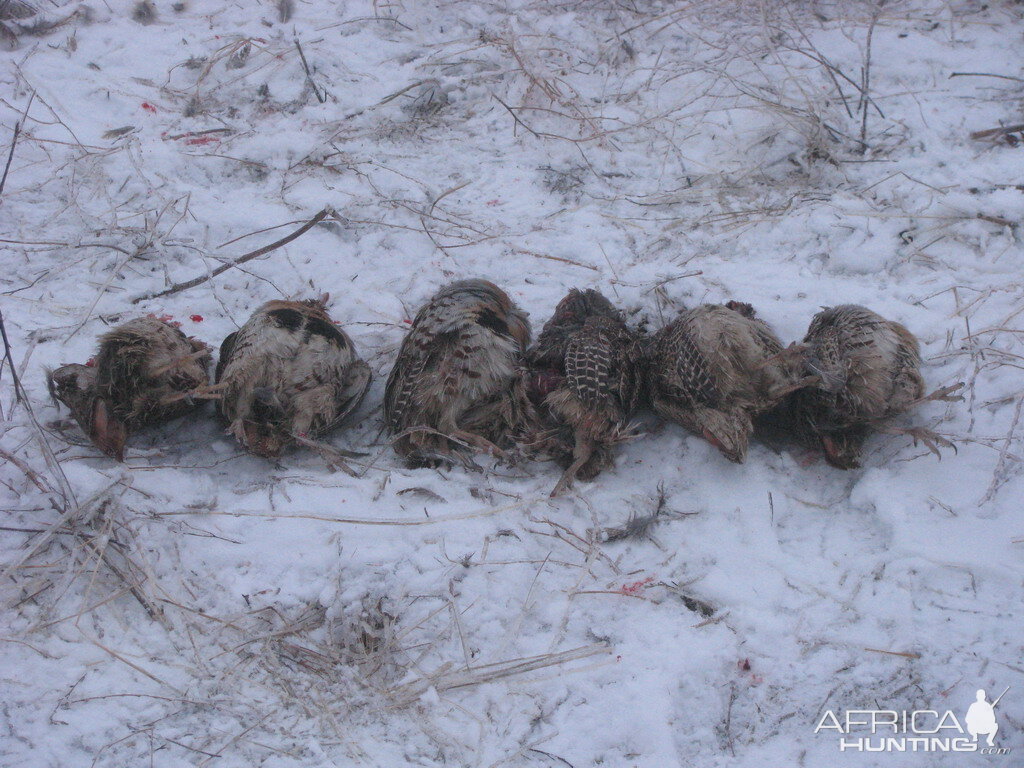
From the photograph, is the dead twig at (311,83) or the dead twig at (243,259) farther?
the dead twig at (311,83)

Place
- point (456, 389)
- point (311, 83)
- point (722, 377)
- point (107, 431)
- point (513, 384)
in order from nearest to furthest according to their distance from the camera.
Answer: point (107, 431) → point (722, 377) → point (456, 389) → point (513, 384) → point (311, 83)

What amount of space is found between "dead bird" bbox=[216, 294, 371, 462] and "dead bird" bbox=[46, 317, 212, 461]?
152mm

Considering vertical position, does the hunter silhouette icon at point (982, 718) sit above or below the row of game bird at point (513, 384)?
below

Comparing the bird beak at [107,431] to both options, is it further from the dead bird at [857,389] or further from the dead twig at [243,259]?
the dead bird at [857,389]

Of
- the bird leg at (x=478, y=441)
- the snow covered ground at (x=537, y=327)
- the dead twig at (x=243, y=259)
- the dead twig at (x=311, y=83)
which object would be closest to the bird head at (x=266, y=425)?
the snow covered ground at (x=537, y=327)

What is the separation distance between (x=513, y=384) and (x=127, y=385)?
1.63 metres

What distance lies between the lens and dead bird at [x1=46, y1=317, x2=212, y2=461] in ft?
9.55

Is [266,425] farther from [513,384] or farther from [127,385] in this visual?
[513,384]

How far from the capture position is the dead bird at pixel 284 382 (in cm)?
301

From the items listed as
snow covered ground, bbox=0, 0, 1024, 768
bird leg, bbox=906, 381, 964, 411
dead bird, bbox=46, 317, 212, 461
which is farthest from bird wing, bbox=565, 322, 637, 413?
dead bird, bbox=46, 317, 212, 461
